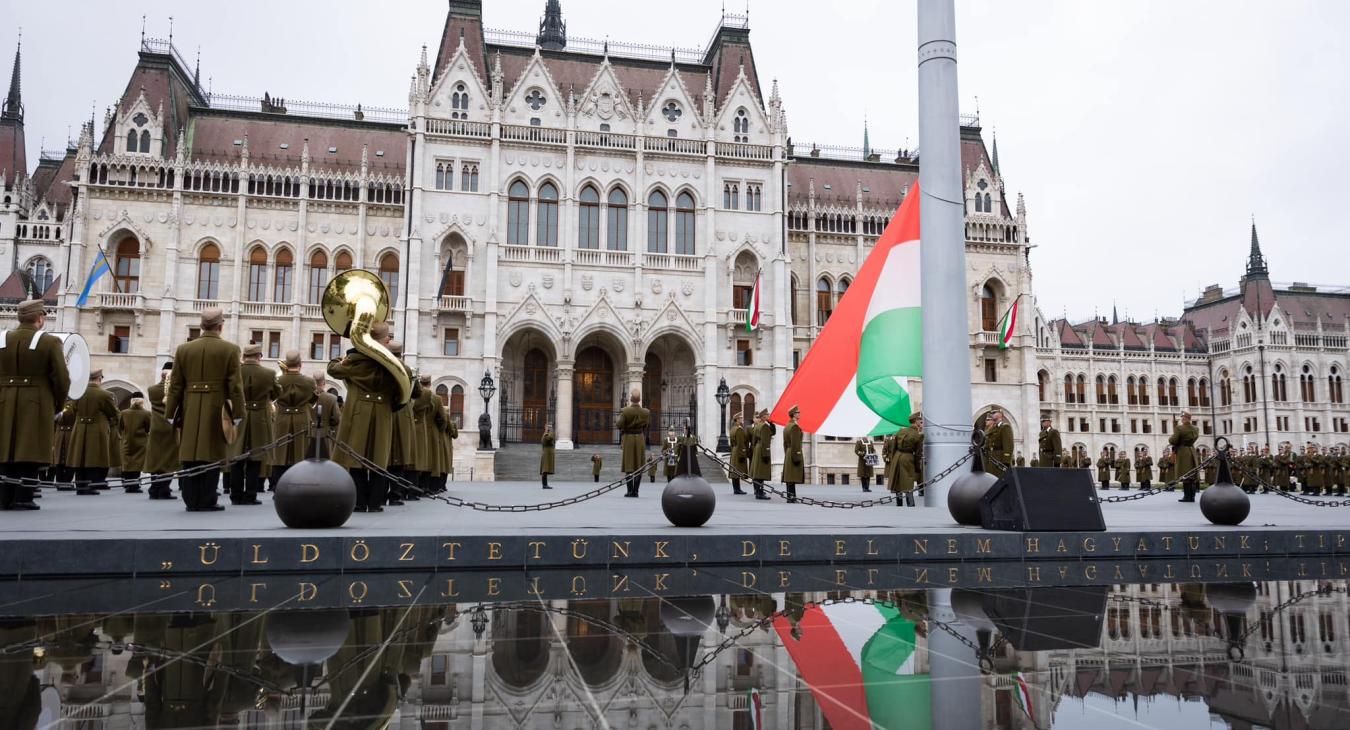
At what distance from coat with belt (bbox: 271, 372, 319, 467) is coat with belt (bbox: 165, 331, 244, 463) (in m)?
2.64

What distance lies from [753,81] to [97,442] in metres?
35.3

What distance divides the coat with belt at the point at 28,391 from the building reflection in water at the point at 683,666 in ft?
18.8

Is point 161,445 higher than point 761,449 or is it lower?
higher

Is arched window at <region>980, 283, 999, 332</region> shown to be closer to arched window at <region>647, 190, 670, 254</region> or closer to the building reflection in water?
arched window at <region>647, 190, 670, 254</region>

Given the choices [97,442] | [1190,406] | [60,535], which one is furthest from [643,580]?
[1190,406]

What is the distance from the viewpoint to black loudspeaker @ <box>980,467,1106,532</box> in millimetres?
8969

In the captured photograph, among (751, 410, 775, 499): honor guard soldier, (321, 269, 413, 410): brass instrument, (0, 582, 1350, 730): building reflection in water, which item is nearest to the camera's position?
(0, 582, 1350, 730): building reflection in water

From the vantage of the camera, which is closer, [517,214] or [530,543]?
[530,543]

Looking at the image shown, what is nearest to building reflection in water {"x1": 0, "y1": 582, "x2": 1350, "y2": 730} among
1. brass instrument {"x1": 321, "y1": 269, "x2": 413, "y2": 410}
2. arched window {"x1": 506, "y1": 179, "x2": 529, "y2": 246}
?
brass instrument {"x1": 321, "y1": 269, "x2": 413, "y2": 410}

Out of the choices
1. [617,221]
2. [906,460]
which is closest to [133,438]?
[906,460]

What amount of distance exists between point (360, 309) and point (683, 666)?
21.5ft

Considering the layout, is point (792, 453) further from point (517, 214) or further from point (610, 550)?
point (517, 214)

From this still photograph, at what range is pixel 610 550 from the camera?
25.8 feet

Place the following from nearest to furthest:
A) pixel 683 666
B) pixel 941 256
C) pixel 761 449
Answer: pixel 683 666
pixel 941 256
pixel 761 449
